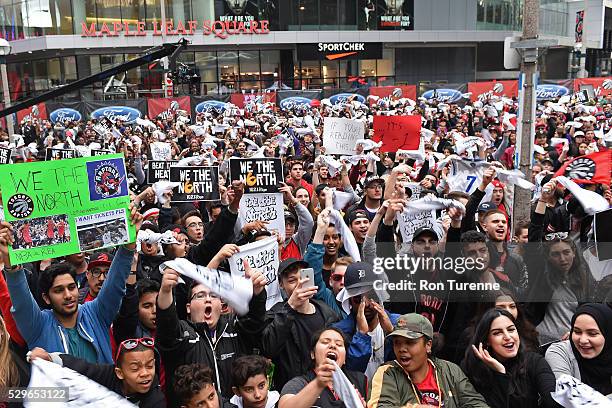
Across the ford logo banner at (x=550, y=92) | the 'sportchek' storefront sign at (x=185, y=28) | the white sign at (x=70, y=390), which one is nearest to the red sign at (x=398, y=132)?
the white sign at (x=70, y=390)

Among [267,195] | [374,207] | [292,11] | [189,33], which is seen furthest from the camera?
[292,11]

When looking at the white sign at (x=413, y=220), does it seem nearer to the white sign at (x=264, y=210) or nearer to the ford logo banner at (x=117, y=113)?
the white sign at (x=264, y=210)

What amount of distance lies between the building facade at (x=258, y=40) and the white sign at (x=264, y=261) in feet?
104

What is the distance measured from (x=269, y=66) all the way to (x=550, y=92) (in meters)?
22.7

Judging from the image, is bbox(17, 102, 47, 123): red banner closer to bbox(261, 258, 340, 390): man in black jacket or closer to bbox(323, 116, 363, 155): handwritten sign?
bbox(323, 116, 363, 155): handwritten sign

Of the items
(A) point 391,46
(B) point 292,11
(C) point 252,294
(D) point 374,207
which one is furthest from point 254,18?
(C) point 252,294

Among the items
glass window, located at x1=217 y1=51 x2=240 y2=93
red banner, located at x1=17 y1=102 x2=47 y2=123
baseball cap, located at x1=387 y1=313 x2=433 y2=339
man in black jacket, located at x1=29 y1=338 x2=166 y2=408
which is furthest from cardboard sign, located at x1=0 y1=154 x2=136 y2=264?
glass window, located at x1=217 y1=51 x2=240 y2=93

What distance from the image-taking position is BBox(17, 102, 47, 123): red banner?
22389mm

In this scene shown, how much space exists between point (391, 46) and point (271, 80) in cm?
891

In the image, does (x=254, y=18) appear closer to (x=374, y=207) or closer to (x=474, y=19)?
(x=474, y=19)

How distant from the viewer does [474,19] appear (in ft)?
144

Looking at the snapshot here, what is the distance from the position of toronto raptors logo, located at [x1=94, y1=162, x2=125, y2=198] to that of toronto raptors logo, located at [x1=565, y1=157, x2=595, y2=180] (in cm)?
422

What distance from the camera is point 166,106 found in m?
22.8

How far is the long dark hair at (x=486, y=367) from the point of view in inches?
144
